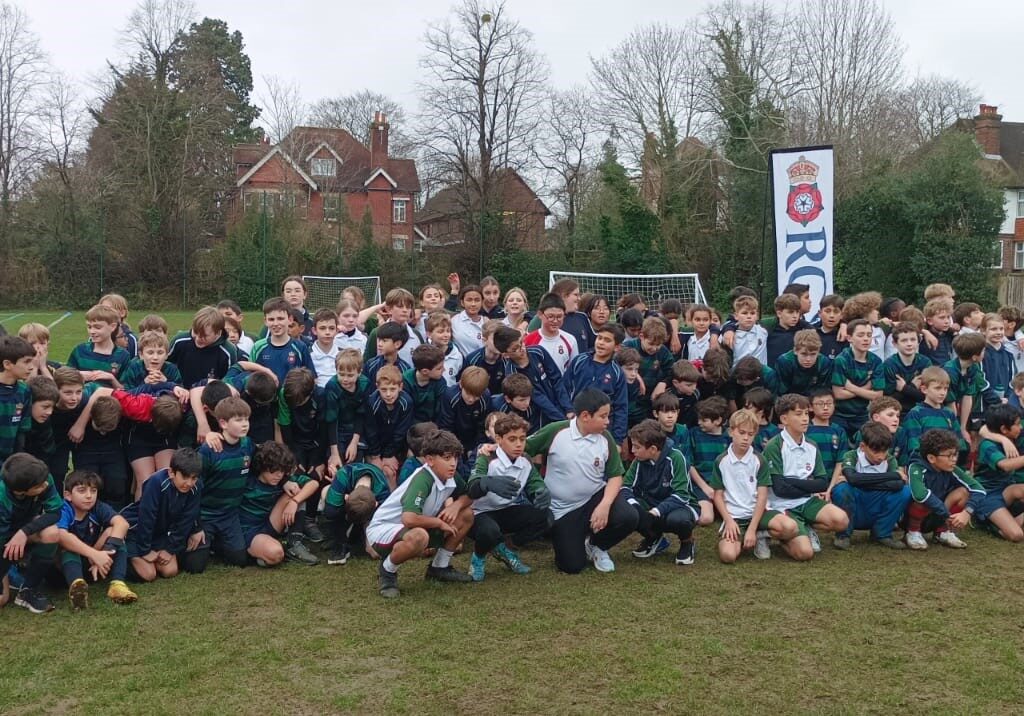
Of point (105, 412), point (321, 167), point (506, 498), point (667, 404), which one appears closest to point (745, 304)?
point (667, 404)

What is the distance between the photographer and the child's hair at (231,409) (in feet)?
17.2

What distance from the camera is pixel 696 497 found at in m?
6.02

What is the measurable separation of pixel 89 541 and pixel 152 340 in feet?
4.87

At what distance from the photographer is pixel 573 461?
5.36 m

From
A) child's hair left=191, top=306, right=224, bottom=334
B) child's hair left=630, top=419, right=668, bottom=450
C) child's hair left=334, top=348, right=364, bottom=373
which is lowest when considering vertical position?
child's hair left=630, top=419, right=668, bottom=450

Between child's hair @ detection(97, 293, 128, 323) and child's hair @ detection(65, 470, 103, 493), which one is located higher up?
child's hair @ detection(97, 293, 128, 323)

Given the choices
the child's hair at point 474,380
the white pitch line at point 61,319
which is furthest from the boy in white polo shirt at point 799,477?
the white pitch line at point 61,319

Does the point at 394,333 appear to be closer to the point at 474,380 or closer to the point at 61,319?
the point at 474,380

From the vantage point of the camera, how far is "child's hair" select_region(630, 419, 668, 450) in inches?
220

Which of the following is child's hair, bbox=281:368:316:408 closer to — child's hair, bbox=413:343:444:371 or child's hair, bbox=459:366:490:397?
child's hair, bbox=413:343:444:371

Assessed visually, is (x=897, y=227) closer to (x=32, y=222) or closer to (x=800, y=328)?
(x=800, y=328)

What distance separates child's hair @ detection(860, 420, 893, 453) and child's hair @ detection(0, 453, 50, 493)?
4915 mm

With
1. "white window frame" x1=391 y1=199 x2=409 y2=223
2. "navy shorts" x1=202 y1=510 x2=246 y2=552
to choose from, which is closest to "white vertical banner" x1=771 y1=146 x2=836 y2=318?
"navy shorts" x1=202 y1=510 x2=246 y2=552

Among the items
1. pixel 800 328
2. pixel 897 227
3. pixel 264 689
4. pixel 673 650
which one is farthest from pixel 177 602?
pixel 897 227
